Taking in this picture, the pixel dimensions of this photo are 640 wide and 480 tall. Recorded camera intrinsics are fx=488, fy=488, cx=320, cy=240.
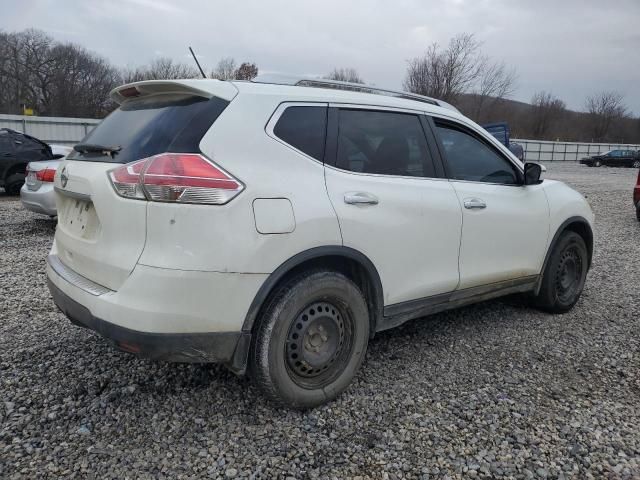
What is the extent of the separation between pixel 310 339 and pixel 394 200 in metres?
0.96

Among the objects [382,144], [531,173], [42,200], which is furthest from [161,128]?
[42,200]

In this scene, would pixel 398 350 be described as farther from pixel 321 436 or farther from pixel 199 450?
pixel 199 450

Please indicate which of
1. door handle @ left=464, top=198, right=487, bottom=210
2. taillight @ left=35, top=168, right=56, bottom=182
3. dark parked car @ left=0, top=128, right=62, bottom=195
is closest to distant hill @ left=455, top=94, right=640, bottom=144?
dark parked car @ left=0, top=128, right=62, bottom=195

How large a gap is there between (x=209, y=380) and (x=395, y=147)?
6.24 feet

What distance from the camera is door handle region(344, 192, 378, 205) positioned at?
2.72 m

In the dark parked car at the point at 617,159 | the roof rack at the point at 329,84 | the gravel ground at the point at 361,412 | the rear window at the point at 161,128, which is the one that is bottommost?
the gravel ground at the point at 361,412

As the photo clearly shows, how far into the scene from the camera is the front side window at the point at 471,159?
3502 millimetres

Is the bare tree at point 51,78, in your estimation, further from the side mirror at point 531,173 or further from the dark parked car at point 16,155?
the side mirror at point 531,173

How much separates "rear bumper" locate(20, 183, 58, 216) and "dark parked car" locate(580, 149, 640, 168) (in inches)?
1654

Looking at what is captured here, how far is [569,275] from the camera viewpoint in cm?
461

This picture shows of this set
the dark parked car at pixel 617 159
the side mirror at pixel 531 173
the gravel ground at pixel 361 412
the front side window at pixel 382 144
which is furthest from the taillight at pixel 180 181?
the dark parked car at pixel 617 159

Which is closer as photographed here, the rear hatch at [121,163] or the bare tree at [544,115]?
the rear hatch at [121,163]

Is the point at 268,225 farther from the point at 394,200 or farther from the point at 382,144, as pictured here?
the point at 382,144

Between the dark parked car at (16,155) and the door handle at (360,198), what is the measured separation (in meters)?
11.1
